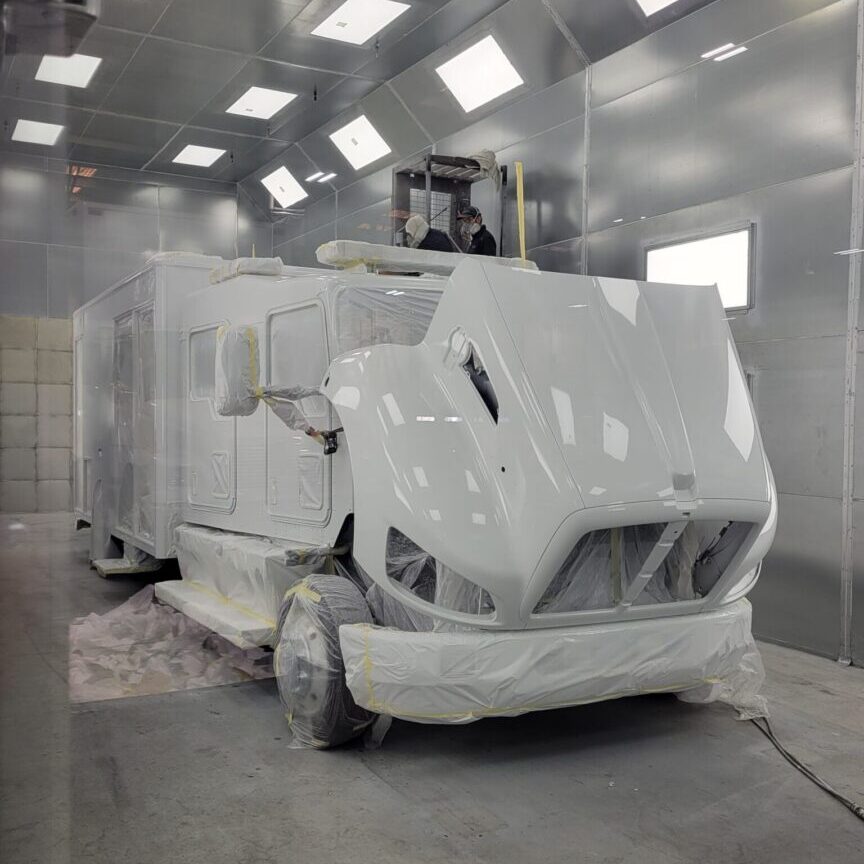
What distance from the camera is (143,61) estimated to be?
288 cm

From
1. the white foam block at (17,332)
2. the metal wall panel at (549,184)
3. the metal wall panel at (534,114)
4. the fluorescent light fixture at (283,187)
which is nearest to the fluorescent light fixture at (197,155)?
the fluorescent light fixture at (283,187)

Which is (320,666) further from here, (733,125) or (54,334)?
(733,125)

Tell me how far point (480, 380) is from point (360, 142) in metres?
1.49

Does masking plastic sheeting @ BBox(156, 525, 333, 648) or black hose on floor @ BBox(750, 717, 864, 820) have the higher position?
masking plastic sheeting @ BBox(156, 525, 333, 648)

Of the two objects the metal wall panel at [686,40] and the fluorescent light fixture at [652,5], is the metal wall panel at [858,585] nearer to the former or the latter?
the metal wall panel at [686,40]

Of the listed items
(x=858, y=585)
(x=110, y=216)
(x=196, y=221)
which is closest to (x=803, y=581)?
(x=858, y=585)

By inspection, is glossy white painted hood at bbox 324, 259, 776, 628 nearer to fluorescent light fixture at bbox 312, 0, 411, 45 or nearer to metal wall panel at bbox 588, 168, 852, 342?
fluorescent light fixture at bbox 312, 0, 411, 45

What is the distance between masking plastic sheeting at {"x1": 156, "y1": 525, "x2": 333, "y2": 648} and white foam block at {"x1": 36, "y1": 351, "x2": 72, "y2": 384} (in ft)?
5.06

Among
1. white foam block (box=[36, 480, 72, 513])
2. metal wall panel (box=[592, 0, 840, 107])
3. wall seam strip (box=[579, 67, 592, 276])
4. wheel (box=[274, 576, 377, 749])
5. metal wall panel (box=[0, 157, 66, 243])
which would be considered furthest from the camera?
wall seam strip (box=[579, 67, 592, 276])

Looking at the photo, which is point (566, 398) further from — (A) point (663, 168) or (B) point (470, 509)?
(A) point (663, 168)

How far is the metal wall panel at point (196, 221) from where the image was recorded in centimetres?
338

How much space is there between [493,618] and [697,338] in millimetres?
1392

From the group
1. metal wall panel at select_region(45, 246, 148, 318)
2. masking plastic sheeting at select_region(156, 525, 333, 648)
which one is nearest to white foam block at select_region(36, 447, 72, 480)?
metal wall panel at select_region(45, 246, 148, 318)

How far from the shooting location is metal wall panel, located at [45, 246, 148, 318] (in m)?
2.43
